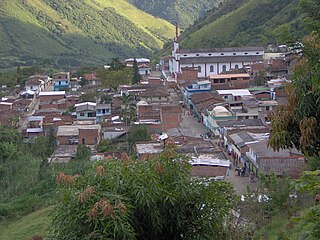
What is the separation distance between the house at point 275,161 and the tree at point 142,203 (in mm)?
9006

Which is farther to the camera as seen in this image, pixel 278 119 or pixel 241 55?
pixel 241 55

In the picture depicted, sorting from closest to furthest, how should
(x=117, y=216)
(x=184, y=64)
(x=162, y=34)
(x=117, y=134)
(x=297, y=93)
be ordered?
1. (x=117, y=216)
2. (x=297, y=93)
3. (x=117, y=134)
4. (x=184, y=64)
5. (x=162, y=34)

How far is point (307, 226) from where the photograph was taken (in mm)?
3527

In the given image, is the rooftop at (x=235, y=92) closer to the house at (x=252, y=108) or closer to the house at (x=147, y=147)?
the house at (x=252, y=108)

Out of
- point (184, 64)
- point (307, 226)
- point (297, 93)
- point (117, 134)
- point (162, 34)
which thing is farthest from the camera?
point (162, 34)

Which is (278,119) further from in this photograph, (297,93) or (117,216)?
(117,216)

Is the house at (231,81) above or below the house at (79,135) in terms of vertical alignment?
above

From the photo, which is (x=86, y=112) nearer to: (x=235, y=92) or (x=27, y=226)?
(x=235, y=92)

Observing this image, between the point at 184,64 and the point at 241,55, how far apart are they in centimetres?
454

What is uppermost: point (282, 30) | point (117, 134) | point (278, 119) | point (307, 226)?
point (282, 30)

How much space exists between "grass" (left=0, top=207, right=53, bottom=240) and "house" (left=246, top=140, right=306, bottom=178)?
6155 millimetres

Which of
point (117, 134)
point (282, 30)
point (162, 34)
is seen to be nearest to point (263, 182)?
point (282, 30)

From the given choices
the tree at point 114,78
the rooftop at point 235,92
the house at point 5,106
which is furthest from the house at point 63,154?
the tree at point 114,78

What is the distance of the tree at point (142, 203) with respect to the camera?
4.92m
